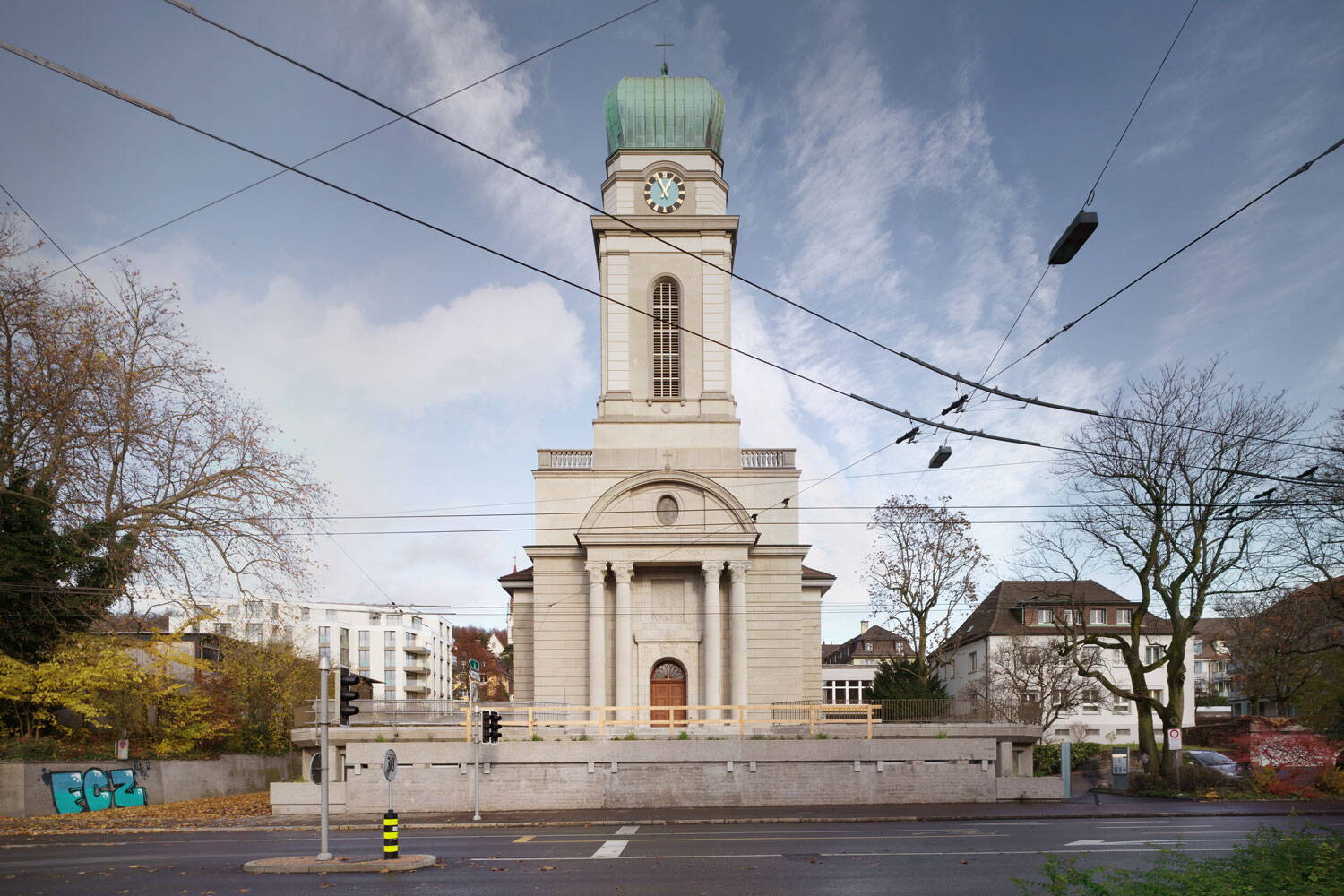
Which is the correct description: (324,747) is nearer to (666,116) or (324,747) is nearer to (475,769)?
(475,769)

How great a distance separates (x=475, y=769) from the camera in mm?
29438

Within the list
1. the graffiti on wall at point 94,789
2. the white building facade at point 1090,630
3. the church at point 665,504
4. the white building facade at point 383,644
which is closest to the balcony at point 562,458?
the church at point 665,504

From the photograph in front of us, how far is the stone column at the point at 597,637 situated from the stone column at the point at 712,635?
152 inches

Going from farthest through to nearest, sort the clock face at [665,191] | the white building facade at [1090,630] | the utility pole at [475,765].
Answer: the white building facade at [1090,630], the clock face at [665,191], the utility pole at [475,765]

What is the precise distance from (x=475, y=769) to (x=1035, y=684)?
39720 mm

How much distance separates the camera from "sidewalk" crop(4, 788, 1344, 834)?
27562 mm

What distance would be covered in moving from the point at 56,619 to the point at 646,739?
17.9 metres

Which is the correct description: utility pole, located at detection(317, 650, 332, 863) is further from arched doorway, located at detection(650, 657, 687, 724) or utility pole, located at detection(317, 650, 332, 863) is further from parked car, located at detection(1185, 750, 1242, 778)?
parked car, located at detection(1185, 750, 1242, 778)

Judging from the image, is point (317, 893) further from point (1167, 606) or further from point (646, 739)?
point (1167, 606)

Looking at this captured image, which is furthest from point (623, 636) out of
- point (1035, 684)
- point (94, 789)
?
point (1035, 684)

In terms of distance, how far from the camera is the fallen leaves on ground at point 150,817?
93.0ft

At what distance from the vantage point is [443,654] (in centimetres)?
13475

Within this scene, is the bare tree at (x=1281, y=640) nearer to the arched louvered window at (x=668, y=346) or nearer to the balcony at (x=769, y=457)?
the balcony at (x=769, y=457)

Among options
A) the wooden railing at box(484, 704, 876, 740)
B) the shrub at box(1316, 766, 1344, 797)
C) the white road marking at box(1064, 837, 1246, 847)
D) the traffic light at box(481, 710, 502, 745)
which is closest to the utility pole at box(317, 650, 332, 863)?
the traffic light at box(481, 710, 502, 745)
